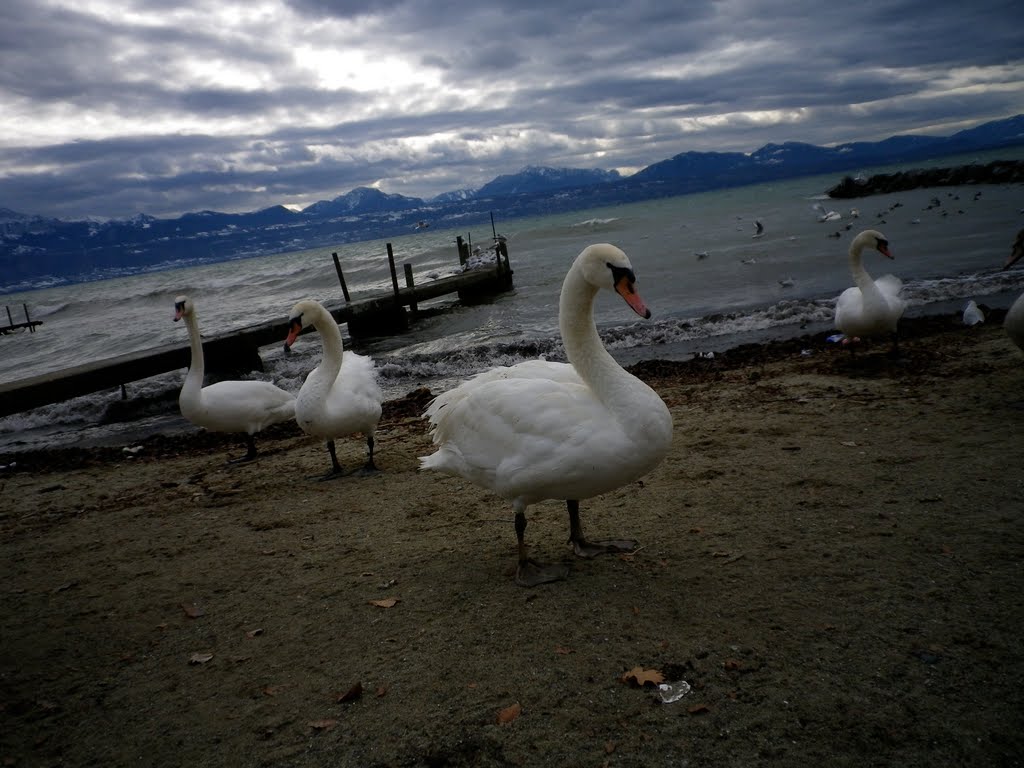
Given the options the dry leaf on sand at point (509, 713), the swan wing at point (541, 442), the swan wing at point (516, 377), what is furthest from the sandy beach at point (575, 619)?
the swan wing at point (516, 377)

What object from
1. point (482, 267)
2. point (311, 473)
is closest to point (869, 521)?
point (311, 473)

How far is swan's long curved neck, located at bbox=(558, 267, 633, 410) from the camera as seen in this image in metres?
3.91

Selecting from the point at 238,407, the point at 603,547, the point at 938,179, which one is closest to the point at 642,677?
the point at 603,547

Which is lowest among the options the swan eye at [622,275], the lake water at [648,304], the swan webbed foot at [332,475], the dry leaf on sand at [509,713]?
the swan webbed foot at [332,475]

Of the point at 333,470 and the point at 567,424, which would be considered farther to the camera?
the point at 333,470

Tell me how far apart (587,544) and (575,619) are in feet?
3.15

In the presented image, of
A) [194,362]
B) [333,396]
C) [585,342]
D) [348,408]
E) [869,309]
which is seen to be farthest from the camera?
[194,362]

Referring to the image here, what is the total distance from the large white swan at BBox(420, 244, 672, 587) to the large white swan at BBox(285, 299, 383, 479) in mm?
3009

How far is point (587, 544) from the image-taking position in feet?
14.9

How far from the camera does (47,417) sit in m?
13.9

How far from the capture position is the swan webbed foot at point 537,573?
4.10m

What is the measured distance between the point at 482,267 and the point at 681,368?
780 inches

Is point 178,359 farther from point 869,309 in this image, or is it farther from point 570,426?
point 869,309

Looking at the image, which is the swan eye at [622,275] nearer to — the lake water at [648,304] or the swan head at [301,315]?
the swan head at [301,315]
